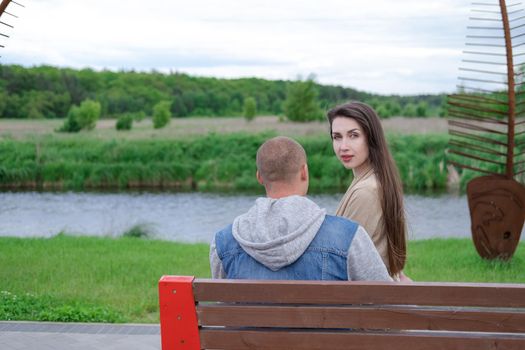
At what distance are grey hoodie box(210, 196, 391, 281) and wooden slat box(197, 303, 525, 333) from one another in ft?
0.54

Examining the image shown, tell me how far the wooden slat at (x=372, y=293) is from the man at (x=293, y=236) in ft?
0.42

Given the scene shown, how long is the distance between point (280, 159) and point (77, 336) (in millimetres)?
3002

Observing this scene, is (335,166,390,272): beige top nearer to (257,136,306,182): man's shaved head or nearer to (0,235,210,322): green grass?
(257,136,306,182): man's shaved head

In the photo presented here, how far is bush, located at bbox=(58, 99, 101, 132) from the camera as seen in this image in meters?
32.6

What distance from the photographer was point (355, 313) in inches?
106

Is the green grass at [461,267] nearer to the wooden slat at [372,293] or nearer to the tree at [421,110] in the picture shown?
the wooden slat at [372,293]

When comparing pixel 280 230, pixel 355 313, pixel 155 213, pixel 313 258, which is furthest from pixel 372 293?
pixel 155 213

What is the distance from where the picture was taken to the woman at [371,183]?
11.1 feet

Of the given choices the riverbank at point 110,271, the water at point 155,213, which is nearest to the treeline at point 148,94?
the water at point 155,213

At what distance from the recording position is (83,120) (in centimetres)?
3316

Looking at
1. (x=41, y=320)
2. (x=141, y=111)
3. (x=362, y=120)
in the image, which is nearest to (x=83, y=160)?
(x=141, y=111)

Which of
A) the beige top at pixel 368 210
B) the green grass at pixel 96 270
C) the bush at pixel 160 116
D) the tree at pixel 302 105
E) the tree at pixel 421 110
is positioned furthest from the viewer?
the tree at pixel 421 110

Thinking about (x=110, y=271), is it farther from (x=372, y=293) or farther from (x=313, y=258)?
(x=372, y=293)

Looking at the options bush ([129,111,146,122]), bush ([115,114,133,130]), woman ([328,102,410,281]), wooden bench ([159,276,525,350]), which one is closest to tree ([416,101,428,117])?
bush ([129,111,146,122])
